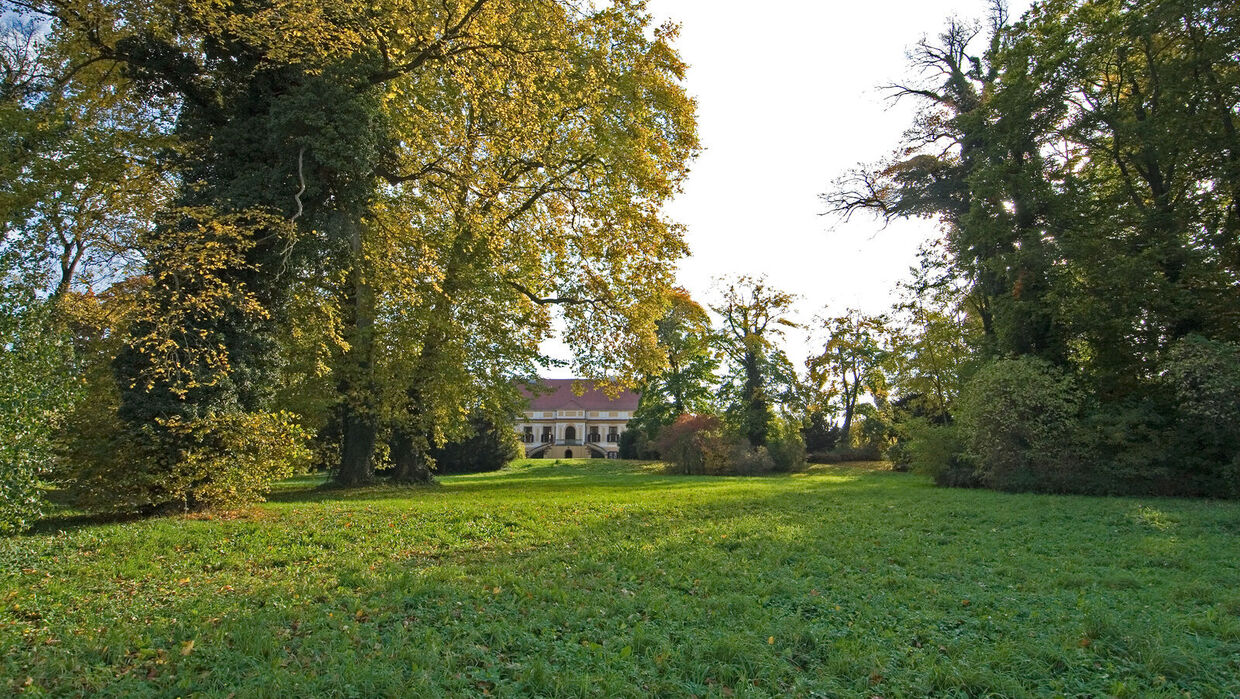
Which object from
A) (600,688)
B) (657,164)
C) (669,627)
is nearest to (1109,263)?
(657,164)

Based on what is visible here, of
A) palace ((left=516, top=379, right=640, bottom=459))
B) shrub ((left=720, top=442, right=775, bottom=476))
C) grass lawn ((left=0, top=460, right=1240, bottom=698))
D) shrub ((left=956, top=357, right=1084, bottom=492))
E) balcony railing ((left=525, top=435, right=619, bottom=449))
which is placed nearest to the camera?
grass lawn ((left=0, top=460, right=1240, bottom=698))

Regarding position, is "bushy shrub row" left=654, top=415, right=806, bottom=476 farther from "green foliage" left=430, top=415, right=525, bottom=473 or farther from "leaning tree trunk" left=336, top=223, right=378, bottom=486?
"leaning tree trunk" left=336, top=223, right=378, bottom=486

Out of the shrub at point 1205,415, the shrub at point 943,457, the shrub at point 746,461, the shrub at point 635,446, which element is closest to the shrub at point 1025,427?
the shrub at point 943,457

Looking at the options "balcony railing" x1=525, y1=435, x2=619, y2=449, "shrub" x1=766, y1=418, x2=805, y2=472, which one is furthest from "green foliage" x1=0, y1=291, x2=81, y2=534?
"balcony railing" x1=525, y1=435, x2=619, y2=449

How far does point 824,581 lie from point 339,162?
10.1 metres

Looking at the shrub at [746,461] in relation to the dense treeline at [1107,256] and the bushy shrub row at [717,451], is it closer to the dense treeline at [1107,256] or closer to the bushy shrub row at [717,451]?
the bushy shrub row at [717,451]

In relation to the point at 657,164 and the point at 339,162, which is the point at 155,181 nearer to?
the point at 339,162

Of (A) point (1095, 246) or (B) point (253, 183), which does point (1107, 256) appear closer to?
(A) point (1095, 246)

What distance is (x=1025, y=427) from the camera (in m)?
16.2

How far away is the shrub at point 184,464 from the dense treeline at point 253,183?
0.04 metres

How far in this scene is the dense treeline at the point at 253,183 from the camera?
960 cm

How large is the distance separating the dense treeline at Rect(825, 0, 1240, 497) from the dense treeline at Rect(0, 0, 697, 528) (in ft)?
33.1

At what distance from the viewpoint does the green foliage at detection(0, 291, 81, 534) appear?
654 cm

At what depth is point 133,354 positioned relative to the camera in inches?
413
